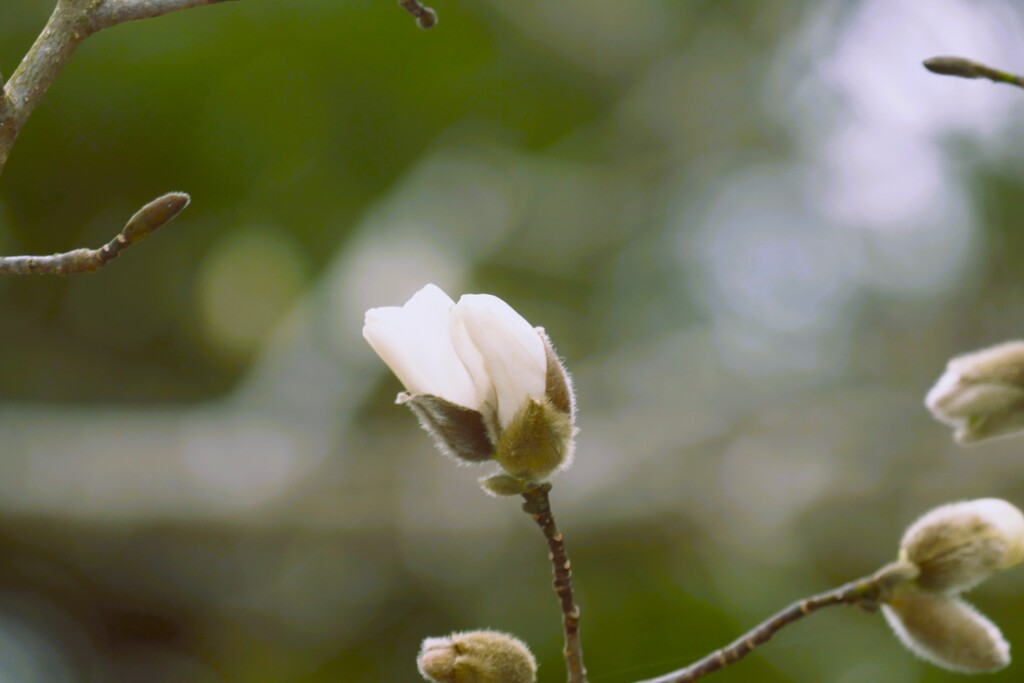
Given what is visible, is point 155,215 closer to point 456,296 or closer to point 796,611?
point 796,611

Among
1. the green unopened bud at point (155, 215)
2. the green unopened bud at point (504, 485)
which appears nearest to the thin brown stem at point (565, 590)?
the green unopened bud at point (504, 485)

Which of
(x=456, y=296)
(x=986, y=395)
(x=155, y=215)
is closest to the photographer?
(x=155, y=215)

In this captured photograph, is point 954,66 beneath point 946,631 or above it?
above

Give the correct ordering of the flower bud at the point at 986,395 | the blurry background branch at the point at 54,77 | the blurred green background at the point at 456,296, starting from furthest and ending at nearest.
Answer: the blurred green background at the point at 456,296 < the flower bud at the point at 986,395 < the blurry background branch at the point at 54,77

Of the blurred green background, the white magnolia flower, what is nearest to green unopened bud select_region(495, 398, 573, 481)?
the white magnolia flower

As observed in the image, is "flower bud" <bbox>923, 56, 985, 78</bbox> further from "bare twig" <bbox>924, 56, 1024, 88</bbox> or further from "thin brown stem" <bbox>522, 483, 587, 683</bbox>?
"thin brown stem" <bbox>522, 483, 587, 683</bbox>

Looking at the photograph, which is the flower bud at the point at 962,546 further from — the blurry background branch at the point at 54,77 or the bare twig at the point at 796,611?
the blurry background branch at the point at 54,77

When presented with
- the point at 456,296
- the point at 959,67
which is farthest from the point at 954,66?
the point at 456,296
